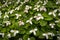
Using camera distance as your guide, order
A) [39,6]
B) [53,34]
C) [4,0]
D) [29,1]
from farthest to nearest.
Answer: [4,0], [29,1], [39,6], [53,34]

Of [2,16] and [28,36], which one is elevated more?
[2,16]

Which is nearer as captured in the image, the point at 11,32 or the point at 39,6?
the point at 11,32

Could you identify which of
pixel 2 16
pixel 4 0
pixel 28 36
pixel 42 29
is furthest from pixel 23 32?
pixel 4 0

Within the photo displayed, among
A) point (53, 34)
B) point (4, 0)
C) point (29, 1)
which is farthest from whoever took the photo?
point (4, 0)

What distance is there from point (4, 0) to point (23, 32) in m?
1.16

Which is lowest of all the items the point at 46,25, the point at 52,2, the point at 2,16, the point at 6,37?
the point at 6,37

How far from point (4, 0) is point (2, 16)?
0.68 m

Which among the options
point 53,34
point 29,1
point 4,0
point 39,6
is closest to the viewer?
point 53,34

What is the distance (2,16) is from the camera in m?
2.51

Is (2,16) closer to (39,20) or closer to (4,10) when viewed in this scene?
(4,10)

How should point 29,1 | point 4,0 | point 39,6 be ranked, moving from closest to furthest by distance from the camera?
point 39,6 < point 29,1 < point 4,0

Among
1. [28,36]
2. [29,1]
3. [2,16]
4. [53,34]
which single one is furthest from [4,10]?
[53,34]

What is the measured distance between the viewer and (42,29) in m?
2.12

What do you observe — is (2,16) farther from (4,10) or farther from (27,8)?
(27,8)
